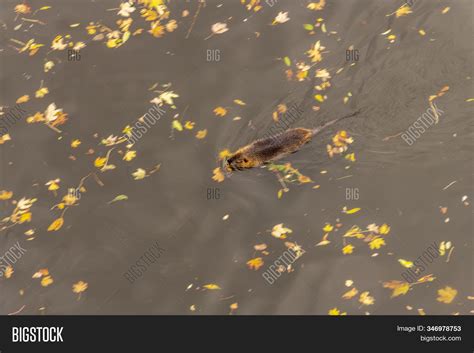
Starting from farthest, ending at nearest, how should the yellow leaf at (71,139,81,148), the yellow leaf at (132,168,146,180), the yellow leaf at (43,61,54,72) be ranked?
the yellow leaf at (43,61,54,72) < the yellow leaf at (71,139,81,148) < the yellow leaf at (132,168,146,180)

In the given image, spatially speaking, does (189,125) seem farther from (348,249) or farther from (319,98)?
(348,249)

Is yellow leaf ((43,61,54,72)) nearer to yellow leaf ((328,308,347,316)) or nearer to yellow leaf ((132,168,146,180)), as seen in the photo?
yellow leaf ((132,168,146,180))

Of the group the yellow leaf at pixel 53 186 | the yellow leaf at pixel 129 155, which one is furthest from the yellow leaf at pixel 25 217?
the yellow leaf at pixel 129 155

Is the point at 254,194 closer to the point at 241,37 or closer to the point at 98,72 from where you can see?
the point at 241,37

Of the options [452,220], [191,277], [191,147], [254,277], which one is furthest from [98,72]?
[452,220]

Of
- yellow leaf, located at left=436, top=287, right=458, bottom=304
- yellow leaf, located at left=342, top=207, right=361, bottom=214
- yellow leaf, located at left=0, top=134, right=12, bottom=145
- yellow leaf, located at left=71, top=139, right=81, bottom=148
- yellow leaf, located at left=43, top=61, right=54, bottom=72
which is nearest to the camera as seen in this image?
yellow leaf, located at left=436, top=287, right=458, bottom=304

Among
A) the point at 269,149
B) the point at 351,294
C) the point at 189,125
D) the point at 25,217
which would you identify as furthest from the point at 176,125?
the point at 351,294

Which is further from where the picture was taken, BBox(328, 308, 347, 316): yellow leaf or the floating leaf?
the floating leaf

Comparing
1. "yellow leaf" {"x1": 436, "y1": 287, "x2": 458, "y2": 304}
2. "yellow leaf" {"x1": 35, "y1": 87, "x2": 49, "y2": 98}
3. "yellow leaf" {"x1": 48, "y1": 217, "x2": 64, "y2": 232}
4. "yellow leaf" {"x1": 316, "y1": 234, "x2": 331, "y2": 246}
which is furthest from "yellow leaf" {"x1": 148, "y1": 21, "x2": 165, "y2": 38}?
"yellow leaf" {"x1": 436, "y1": 287, "x2": 458, "y2": 304}
